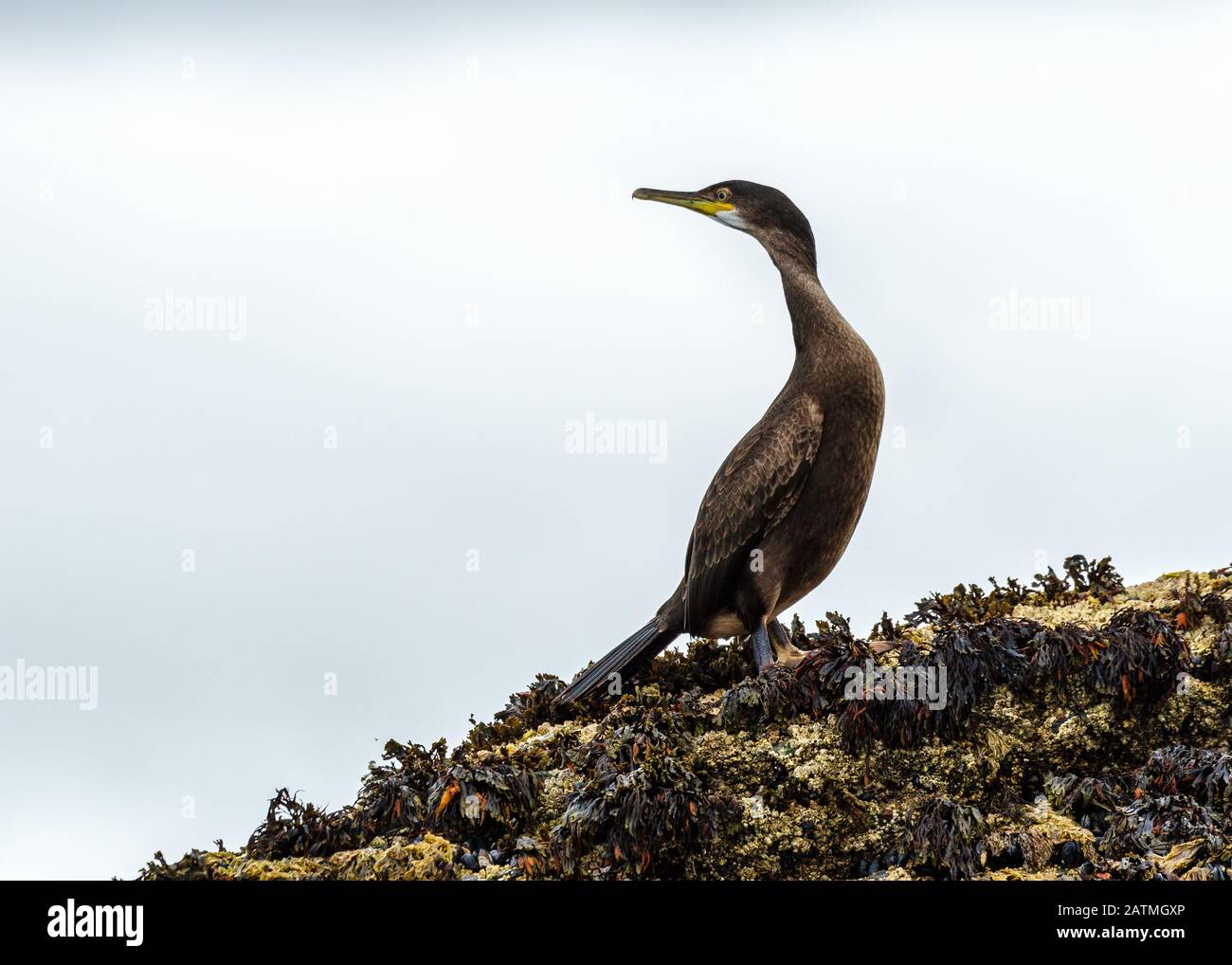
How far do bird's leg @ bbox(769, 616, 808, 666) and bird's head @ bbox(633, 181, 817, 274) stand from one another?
2.67 m

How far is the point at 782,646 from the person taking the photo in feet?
30.8

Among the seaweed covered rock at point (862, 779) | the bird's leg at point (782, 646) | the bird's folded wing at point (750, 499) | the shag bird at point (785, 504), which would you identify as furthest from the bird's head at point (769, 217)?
the seaweed covered rock at point (862, 779)

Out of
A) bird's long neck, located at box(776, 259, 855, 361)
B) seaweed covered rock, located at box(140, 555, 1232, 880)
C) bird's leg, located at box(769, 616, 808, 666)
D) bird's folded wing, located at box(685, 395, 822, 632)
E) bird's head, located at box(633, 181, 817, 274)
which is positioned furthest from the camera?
bird's head, located at box(633, 181, 817, 274)

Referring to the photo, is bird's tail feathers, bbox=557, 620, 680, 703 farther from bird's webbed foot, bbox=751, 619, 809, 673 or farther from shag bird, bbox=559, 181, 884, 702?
bird's webbed foot, bbox=751, 619, 809, 673

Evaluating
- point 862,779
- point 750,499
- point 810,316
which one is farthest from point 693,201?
point 862,779

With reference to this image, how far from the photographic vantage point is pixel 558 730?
8656mm

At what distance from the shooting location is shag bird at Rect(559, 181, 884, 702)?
357 inches

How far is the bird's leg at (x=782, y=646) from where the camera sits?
30.4 feet

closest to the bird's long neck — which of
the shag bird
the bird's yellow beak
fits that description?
the shag bird

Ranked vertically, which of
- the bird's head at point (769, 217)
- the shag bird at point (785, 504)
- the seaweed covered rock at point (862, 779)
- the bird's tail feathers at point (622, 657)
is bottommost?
the seaweed covered rock at point (862, 779)

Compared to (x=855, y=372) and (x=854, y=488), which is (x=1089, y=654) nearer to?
(x=854, y=488)

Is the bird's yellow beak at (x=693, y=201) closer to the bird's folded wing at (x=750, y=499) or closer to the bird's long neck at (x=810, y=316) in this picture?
the bird's long neck at (x=810, y=316)
